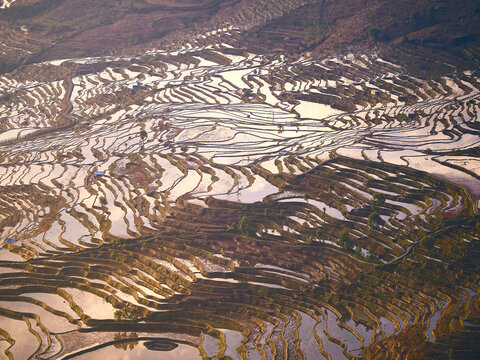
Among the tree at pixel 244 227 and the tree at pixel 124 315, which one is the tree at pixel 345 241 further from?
the tree at pixel 124 315

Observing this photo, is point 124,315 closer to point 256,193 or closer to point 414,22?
point 256,193

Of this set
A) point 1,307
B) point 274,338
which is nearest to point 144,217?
point 1,307

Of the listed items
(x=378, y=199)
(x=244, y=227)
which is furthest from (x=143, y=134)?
(x=378, y=199)

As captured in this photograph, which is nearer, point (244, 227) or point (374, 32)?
point (244, 227)

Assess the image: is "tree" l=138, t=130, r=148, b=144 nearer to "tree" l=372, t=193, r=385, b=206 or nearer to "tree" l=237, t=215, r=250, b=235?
"tree" l=237, t=215, r=250, b=235

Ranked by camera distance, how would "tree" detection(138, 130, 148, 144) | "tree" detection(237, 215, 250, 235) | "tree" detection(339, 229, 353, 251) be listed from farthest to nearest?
1. "tree" detection(138, 130, 148, 144)
2. "tree" detection(237, 215, 250, 235)
3. "tree" detection(339, 229, 353, 251)

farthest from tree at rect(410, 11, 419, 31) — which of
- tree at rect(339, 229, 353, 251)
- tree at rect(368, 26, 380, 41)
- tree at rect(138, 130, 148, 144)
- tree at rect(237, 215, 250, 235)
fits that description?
tree at rect(339, 229, 353, 251)

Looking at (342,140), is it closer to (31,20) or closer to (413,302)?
(413,302)

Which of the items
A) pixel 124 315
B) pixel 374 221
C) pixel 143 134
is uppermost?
pixel 143 134

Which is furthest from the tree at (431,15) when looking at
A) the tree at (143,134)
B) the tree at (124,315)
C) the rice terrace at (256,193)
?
the tree at (124,315)
